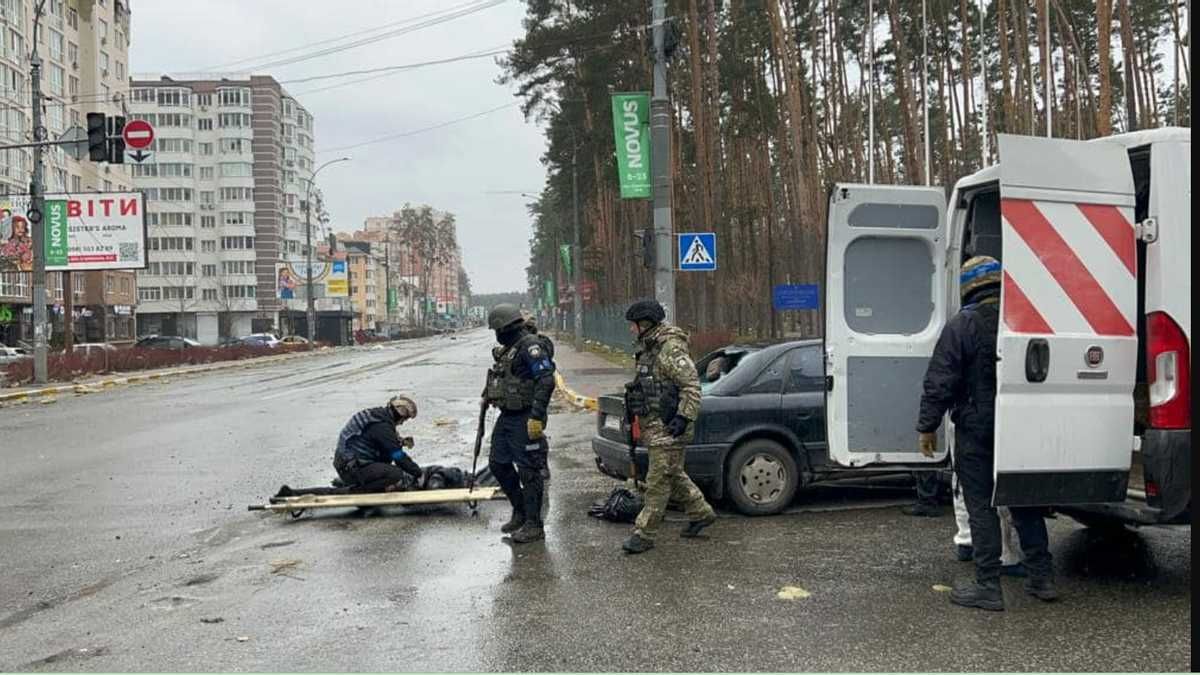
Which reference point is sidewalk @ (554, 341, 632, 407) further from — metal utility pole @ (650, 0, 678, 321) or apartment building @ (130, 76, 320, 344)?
apartment building @ (130, 76, 320, 344)

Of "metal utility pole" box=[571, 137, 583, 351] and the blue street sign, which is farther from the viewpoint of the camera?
"metal utility pole" box=[571, 137, 583, 351]

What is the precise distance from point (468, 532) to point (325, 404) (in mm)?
13097

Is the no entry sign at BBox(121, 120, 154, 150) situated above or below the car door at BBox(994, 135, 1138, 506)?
above

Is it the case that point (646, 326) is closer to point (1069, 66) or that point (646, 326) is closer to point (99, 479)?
point (99, 479)

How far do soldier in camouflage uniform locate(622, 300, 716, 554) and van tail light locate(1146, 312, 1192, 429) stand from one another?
2739 mm

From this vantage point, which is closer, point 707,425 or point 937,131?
point 707,425

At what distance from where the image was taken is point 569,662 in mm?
4543

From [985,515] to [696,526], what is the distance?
2.32m

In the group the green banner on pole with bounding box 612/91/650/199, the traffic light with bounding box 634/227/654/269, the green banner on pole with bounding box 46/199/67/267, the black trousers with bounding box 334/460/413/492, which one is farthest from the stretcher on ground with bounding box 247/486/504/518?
the green banner on pole with bounding box 46/199/67/267

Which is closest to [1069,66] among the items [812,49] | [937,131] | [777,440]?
[812,49]

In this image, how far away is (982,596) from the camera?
5.23 m

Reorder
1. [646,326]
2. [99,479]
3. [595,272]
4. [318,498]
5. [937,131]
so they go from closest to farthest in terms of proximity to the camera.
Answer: [646,326], [318,498], [99,479], [937,131], [595,272]

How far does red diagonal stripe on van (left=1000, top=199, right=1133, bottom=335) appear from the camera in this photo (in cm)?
507

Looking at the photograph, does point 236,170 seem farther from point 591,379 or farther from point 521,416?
point 521,416
